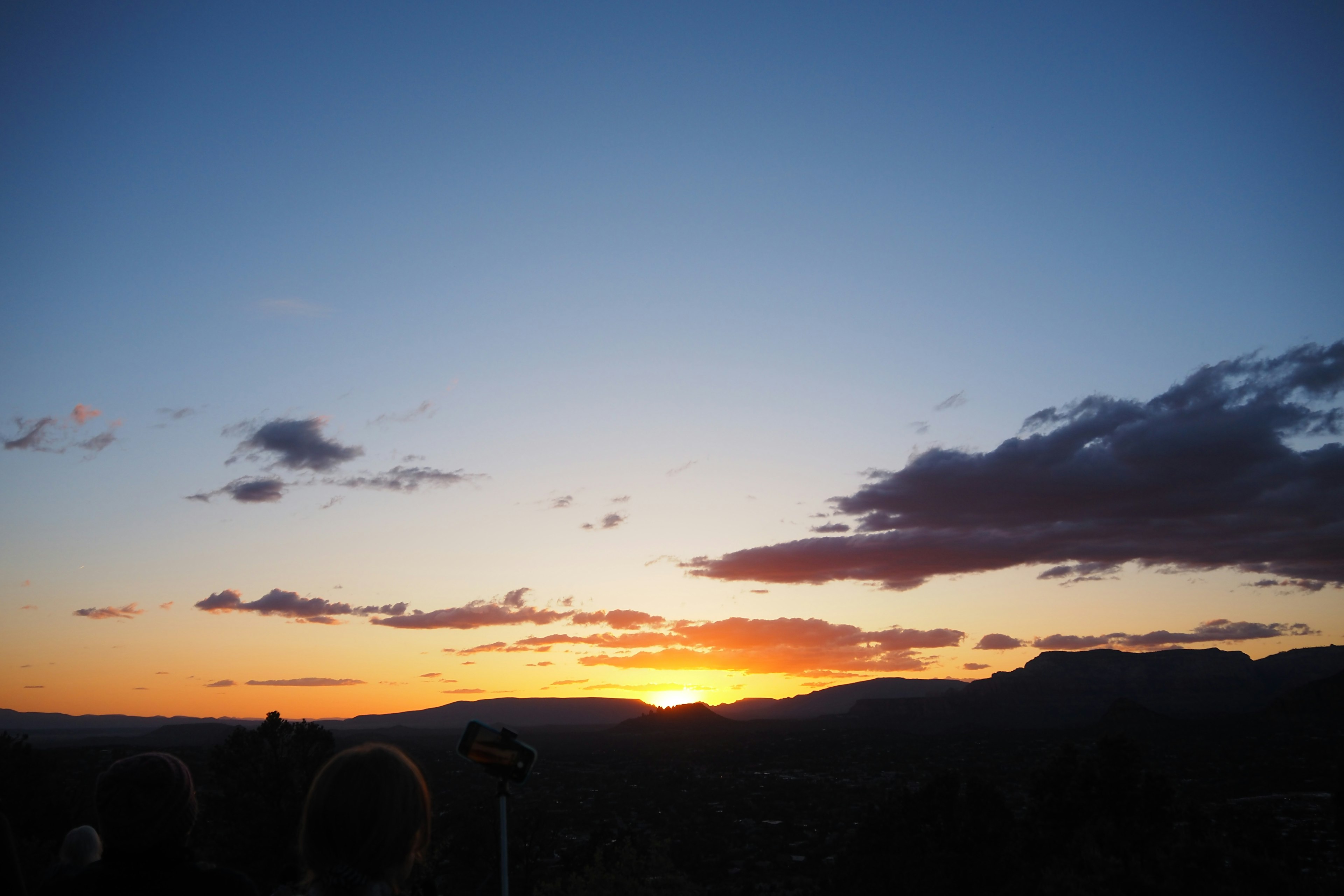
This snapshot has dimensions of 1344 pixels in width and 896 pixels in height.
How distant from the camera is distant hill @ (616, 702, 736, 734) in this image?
16688cm

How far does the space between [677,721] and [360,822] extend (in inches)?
7232

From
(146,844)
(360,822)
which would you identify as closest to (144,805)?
(146,844)

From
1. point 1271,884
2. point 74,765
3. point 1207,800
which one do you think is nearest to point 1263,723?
point 1207,800

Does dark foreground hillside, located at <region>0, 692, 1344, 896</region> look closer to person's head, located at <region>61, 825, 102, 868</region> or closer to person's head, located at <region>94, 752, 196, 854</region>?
person's head, located at <region>94, 752, 196, 854</region>

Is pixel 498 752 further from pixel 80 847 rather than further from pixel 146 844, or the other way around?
pixel 80 847

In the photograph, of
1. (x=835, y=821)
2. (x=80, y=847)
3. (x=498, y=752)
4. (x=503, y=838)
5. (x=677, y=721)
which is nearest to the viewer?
(x=498, y=752)

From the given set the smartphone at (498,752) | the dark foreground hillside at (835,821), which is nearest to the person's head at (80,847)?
the dark foreground hillside at (835,821)

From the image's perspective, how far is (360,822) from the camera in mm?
2738

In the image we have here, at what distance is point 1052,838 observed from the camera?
1077 inches

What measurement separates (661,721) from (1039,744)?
93.2m

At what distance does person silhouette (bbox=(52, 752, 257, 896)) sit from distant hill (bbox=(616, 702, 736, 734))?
544ft

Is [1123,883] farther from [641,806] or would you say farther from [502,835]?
[641,806]

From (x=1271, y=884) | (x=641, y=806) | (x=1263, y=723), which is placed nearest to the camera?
(x=1271, y=884)

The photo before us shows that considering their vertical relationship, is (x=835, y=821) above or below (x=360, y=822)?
below
